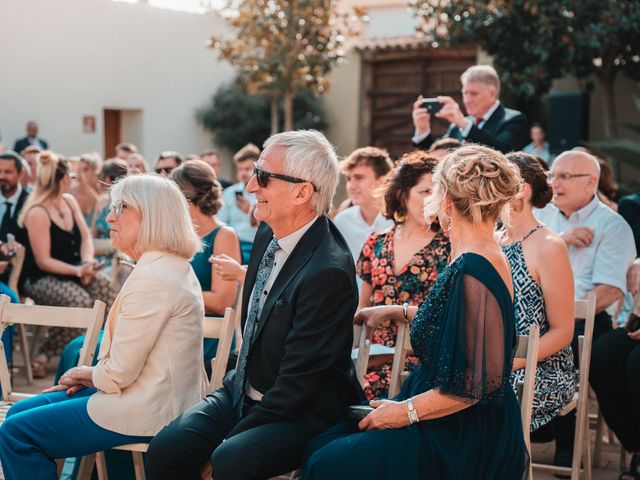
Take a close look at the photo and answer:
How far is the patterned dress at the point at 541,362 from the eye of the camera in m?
4.02

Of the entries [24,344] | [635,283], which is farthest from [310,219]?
[24,344]

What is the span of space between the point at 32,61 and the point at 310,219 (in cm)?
1500

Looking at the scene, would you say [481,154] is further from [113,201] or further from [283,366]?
[113,201]

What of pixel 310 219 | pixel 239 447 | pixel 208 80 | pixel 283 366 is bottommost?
pixel 239 447

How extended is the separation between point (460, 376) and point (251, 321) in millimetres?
865

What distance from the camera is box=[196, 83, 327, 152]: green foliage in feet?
66.8

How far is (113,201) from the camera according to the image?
3.82 meters

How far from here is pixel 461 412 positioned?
308 centimetres

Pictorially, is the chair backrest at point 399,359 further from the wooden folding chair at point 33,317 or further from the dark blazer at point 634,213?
the dark blazer at point 634,213

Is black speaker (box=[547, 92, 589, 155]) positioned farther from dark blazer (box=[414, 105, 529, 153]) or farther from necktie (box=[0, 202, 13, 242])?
necktie (box=[0, 202, 13, 242])

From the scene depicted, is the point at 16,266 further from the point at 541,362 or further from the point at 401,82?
the point at 401,82

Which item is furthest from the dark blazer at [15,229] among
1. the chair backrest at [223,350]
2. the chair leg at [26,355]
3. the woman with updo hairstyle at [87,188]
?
the chair backrest at [223,350]

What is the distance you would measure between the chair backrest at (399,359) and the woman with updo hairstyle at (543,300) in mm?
476

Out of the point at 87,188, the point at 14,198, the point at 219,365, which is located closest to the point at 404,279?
the point at 219,365
